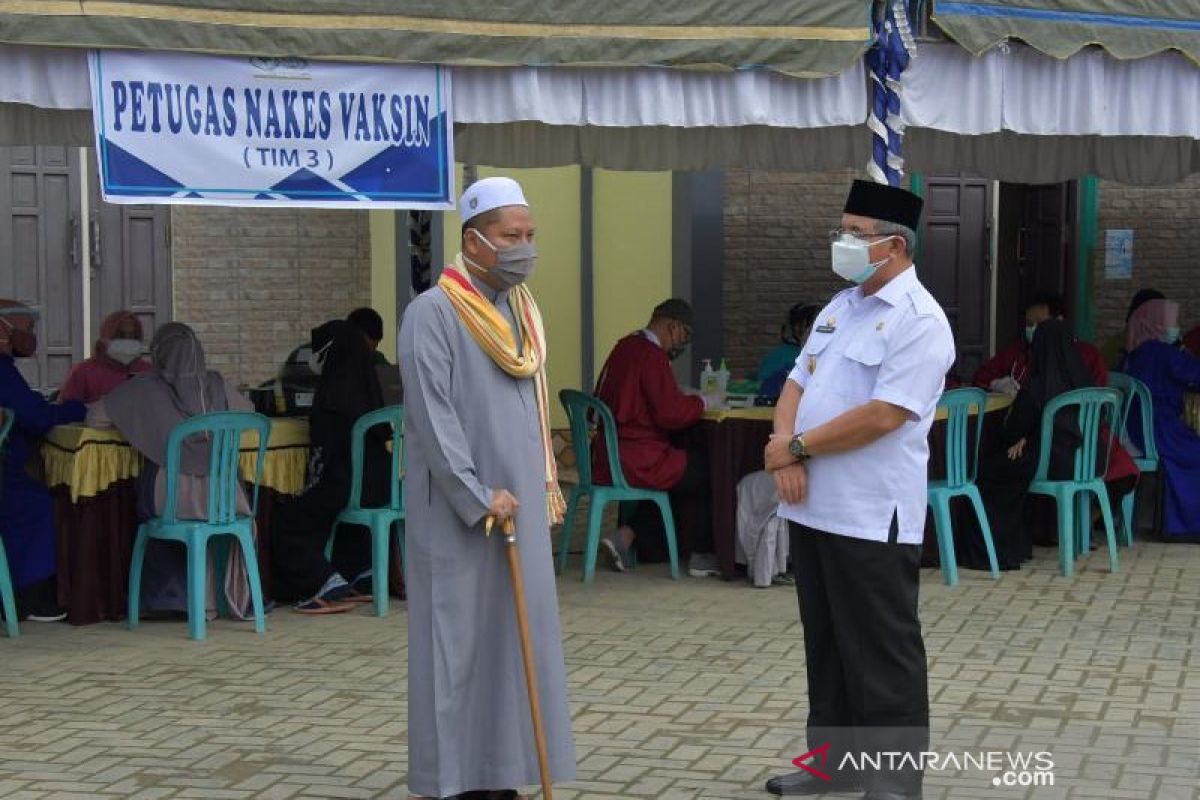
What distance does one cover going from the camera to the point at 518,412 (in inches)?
185

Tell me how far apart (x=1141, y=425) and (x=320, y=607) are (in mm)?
4815

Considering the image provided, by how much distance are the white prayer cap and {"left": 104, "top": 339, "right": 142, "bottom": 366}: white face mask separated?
162 inches

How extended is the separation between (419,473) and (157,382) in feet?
10.8

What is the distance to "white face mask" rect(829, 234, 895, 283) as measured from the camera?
4.81 metres

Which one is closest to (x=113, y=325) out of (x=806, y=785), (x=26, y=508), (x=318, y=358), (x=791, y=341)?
(x=318, y=358)

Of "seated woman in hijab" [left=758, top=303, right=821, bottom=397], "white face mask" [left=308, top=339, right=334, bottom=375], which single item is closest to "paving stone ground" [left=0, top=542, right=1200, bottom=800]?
"white face mask" [left=308, top=339, right=334, bottom=375]

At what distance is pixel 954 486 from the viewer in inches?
340

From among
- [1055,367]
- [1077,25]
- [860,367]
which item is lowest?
[1055,367]

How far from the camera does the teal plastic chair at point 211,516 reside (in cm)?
731

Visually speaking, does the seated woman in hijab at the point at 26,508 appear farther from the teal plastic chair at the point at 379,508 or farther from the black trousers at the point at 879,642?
the black trousers at the point at 879,642

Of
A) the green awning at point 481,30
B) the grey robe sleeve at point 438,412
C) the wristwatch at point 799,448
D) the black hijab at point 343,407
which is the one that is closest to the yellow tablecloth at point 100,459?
the black hijab at point 343,407

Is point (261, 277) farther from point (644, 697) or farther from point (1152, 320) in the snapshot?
point (644, 697)

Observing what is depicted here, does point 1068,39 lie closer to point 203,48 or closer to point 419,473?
point 203,48

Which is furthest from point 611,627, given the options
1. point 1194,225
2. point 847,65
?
point 1194,225
